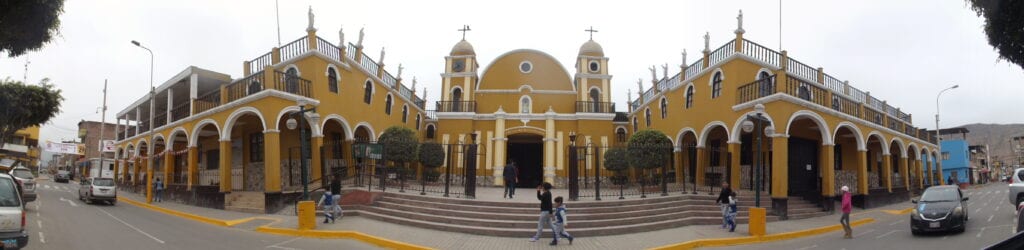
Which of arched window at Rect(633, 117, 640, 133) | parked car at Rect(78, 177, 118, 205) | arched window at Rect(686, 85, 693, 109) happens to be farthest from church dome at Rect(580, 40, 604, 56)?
parked car at Rect(78, 177, 118, 205)

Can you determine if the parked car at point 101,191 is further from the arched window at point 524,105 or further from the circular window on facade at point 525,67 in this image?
the circular window on facade at point 525,67

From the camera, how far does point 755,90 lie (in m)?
18.8

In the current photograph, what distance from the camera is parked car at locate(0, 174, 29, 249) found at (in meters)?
8.56

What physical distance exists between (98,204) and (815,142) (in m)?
30.4

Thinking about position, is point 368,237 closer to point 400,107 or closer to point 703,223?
point 703,223

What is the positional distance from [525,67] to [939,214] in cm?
2062

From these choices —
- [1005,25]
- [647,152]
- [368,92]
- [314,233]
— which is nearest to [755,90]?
[647,152]

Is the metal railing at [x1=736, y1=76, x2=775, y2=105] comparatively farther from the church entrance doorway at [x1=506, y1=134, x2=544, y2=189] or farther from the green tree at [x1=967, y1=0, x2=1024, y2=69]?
the church entrance doorway at [x1=506, y1=134, x2=544, y2=189]

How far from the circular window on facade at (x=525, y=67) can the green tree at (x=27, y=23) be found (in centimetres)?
2205

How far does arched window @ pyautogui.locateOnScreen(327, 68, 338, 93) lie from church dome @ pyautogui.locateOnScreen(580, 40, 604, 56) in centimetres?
1523

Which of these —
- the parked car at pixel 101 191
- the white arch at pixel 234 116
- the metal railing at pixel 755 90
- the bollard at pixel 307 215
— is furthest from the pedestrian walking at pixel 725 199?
the parked car at pixel 101 191

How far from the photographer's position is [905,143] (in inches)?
1033

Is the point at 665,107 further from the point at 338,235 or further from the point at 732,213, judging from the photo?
the point at 338,235

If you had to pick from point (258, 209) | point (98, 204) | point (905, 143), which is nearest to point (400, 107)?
point (258, 209)
